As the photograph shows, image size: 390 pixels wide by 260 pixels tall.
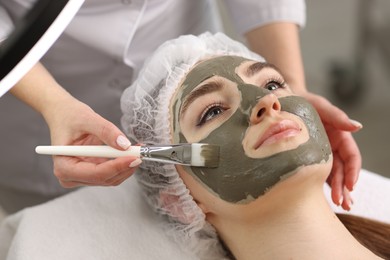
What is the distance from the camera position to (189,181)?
1.04m

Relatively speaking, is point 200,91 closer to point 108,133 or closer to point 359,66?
point 108,133

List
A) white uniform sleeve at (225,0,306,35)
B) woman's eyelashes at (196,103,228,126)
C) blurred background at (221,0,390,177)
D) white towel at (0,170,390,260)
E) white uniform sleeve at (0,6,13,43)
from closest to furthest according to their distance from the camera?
white uniform sleeve at (0,6,13,43), woman's eyelashes at (196,103,228,126), white towel at (0,170,390,260), white uniform sleeve at (225,0,306,35), blurred background at (221,0,390,177)

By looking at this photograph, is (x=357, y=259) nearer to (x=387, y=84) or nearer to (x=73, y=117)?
(x=73, y=117)

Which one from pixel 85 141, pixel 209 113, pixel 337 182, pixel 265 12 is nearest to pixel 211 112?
pixel 209 113

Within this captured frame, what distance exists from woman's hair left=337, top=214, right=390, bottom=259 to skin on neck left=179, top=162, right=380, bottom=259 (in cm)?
11

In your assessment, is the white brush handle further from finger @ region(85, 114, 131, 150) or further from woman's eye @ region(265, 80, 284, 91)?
woman's eye @ region(265, 80, 284, 91)

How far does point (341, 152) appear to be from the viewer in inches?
48.1

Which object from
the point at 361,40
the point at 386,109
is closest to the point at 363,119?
the point at 386,109

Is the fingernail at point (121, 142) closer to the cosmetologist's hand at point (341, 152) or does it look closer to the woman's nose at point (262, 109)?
the woman's nose at point (262, 109)

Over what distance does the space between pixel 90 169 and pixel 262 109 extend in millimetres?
289

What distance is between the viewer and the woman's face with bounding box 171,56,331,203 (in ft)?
3.04

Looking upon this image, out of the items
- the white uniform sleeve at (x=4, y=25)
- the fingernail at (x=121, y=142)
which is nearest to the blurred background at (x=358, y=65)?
the fingernail at (x=121, y=142)

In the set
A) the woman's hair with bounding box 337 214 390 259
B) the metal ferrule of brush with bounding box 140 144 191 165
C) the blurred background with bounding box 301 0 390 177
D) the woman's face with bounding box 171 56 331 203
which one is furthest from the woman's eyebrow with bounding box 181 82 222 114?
the blurred background with bounding box 301 0 390 177

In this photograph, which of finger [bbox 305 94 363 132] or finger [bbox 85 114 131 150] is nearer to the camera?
finger [bbox 85 114 131 150]
